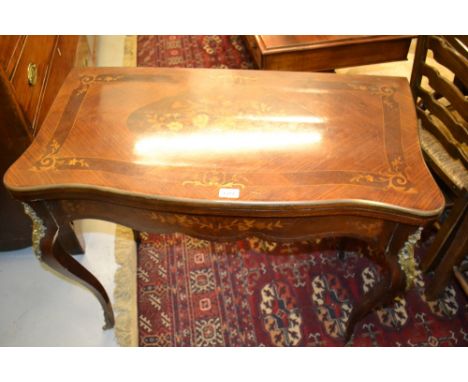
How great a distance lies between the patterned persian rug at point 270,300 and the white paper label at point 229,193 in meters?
0.87

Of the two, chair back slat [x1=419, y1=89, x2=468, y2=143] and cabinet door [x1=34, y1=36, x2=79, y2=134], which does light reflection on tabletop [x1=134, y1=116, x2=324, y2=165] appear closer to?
chair back slat [x1=419, y1=89, x2=468, y2=143]

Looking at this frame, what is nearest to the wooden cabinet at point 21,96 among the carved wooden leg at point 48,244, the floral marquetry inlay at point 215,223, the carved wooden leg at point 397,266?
the carved wooden leg at point 48,244

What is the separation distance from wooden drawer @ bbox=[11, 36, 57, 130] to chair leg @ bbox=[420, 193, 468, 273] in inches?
62.8

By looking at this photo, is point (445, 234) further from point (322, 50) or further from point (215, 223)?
point (322, 50)

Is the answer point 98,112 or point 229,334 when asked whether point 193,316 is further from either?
point 98,112

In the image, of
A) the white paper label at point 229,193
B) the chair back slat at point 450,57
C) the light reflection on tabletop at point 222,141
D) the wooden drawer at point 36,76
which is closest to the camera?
the white paper label at point 229,193

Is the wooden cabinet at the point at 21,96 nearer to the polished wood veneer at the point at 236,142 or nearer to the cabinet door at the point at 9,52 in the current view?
the cabinet door at the point at 9,52

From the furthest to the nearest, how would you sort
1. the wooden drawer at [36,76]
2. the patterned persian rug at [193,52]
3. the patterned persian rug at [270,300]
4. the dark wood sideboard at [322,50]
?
the patterned persian rug at [193,52] < the dark wood sideboard at [322,50] < the patterned persian rug at [270,300] < the wooden drawer at [36,76]

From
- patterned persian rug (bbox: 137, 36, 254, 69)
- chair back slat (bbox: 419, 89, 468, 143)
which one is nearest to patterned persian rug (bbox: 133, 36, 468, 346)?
chair back slat (bbox: 419, 89, 468, 143)

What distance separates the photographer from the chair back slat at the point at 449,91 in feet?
4.55

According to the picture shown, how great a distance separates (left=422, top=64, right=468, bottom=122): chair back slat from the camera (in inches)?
54.6

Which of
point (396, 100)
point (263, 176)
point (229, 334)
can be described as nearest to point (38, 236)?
point (263, 176)

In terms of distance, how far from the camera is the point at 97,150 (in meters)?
1.16

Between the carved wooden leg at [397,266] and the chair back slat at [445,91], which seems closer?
the carved wooden leg at [397,266]
